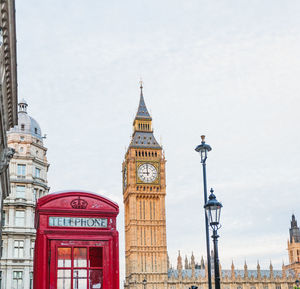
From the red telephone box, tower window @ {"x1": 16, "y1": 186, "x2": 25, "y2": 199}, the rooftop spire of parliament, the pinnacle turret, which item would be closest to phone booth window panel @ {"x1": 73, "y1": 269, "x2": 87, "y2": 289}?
the red telephone box

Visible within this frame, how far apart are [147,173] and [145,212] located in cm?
724

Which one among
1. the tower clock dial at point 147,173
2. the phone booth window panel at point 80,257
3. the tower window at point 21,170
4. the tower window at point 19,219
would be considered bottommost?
the phone booth window panel at point 80,257

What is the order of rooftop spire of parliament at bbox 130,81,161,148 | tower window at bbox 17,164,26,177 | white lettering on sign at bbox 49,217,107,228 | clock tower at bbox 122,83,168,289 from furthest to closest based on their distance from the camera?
rooftop spire of parliament at bbox 130,81,161,148 < clock tower at bbox 122,83,168,289 < tower window at bbox 17,164,26,177 < white lettering on sign at bbox 49,217,107,228

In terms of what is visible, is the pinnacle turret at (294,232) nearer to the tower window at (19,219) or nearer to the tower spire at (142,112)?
the tower spire at (142,112)

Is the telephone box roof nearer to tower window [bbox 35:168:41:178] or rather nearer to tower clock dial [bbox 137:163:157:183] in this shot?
tower window [bbox 35:168:41:178]

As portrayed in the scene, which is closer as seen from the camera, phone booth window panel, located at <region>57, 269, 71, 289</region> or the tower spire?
phone booth window panel, located at <region>57, 269, 71, 289</region>

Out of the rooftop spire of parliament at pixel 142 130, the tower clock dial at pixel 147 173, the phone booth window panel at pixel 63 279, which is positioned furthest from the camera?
the rooftop spire of parliament at pixel 142 130

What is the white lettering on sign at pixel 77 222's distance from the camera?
39.7 feet

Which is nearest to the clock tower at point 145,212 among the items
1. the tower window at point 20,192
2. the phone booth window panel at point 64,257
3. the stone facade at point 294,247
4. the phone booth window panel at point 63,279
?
the stone facade at point 294,247

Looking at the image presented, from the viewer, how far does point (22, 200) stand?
34.3m

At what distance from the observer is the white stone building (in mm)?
32250

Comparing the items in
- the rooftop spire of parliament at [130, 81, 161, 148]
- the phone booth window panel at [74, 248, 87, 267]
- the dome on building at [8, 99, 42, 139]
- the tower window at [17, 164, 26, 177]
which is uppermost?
the rooftop spire of parliament at [130, 81, 161, 148]

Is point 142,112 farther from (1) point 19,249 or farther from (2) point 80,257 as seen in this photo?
(2) point 80,257

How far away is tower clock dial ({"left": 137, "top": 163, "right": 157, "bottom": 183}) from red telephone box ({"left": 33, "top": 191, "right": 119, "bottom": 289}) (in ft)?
256
